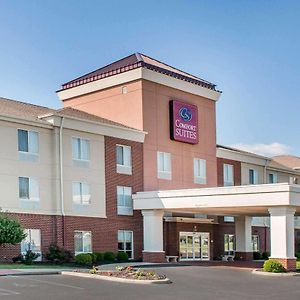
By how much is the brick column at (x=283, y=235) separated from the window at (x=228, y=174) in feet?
46.5

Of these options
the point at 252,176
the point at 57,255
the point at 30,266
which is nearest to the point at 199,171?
the point at 252,176

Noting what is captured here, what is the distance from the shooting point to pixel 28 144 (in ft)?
105

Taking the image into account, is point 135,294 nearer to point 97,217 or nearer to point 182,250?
point 97,217

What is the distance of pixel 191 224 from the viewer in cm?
4172

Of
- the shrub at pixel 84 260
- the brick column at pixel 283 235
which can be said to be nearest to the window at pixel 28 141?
the shrub at pixel 84 260

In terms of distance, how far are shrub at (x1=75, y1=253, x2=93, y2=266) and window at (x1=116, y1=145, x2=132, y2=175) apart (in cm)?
670

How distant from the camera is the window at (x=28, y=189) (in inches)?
1239

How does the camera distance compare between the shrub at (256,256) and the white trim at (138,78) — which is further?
the shrub at (256,256)

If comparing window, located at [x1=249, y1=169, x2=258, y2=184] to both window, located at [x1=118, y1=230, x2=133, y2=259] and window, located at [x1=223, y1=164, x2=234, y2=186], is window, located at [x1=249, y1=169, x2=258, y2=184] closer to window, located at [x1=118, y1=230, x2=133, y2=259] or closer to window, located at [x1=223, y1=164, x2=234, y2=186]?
window, located at [x1=223, y1=164, x2=234, y2=186]

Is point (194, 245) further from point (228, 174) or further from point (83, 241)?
point (83, 241)

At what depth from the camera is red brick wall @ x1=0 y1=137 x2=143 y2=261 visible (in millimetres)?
31781

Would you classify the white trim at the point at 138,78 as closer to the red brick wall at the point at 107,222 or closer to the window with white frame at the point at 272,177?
the red brick wall at the point at 107,222

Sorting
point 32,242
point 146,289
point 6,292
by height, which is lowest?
point 146,289

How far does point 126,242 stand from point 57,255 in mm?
6252
